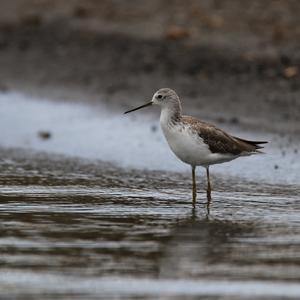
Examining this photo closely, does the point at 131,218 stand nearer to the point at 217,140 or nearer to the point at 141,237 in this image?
the point at 141,237

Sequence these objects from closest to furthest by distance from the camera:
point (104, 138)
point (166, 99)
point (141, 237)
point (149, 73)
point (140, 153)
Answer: point (141, 237), point (166, 99), point (140, 153), point (104, 138), point (149, 73)

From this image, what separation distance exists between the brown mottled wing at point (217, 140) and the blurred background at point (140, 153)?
0.44 metres

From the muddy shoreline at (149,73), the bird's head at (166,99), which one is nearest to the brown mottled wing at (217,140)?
the bird's head at (166,99)

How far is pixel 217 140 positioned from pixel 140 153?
8.11 feet

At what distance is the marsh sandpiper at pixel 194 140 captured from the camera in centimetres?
1095

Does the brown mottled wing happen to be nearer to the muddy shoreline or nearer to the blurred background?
the blurred background

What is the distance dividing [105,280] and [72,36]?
12.0 meters

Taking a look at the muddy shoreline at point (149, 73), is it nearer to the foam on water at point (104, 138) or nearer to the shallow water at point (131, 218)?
the foam on water at point (104, 138)

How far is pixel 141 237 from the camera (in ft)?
29.0

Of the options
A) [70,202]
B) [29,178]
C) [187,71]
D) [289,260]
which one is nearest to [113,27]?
[187,71]

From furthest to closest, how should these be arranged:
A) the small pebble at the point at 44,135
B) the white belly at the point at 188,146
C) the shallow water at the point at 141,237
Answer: the small pebble at the point at 44,135 < the white belly at the point at 188,146 < the shallow water at the point at 141,237

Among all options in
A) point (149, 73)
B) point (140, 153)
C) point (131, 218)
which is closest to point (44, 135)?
point (140, 153)

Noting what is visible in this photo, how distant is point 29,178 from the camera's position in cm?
1202

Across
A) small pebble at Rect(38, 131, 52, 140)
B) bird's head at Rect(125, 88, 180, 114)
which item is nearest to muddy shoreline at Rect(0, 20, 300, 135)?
small pebble at Rect(38, 131, 52, 140)
